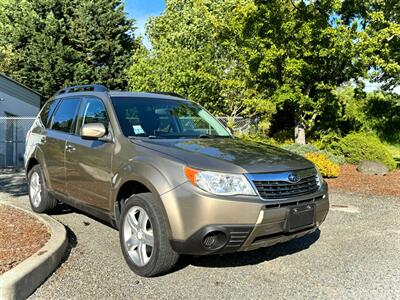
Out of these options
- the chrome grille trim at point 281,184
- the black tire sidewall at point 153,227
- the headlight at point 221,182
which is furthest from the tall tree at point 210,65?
the headlight at point 221,182

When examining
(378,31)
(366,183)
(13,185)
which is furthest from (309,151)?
(13,185)

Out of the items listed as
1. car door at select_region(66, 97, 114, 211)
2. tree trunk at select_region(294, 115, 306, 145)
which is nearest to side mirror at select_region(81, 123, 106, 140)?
car door at select_region(66, 97, 114, 211)

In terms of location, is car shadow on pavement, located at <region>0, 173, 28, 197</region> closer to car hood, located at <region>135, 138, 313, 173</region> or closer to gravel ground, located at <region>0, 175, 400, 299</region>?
gravel ground, located at <region>0, 175, 400, 299</region>

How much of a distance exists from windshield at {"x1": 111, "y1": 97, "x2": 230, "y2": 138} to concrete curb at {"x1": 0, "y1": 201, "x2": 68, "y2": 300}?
1.39 metres

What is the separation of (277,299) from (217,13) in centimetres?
2170

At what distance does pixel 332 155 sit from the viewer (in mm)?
13844

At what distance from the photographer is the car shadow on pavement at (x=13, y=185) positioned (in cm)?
910

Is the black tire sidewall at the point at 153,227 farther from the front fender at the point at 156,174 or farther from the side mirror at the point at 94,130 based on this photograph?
the side mirror at the point at 94,130

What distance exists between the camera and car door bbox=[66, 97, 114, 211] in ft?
15.6

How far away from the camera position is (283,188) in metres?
4.01

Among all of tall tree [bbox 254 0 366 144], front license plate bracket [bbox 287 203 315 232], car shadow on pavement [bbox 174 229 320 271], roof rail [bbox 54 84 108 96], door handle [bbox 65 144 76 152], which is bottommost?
car shadow on pavement [bbox 174 229 320 271]

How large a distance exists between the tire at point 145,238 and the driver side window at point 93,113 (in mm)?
1109

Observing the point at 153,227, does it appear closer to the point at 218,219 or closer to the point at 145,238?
the point at 145,238

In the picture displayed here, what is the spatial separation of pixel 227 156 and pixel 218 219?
677 mm
